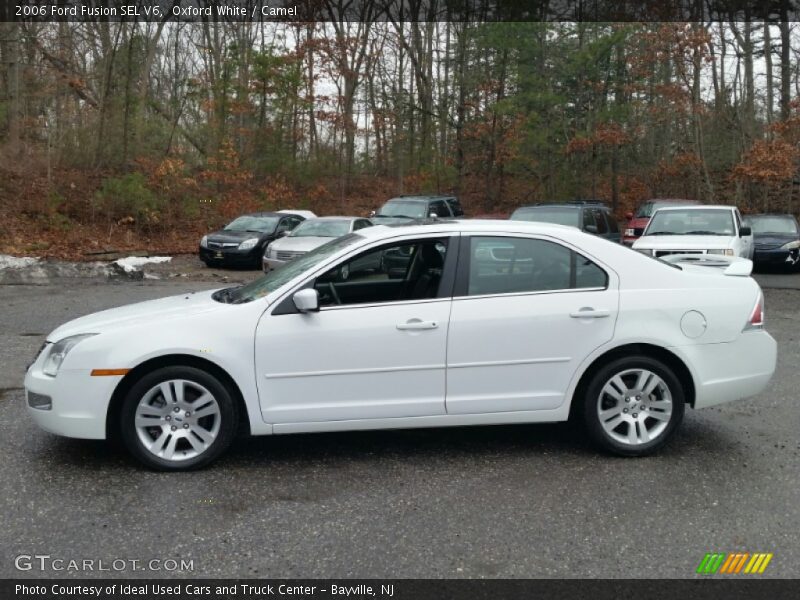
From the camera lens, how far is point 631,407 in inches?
199

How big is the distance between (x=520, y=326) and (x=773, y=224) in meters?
16.6

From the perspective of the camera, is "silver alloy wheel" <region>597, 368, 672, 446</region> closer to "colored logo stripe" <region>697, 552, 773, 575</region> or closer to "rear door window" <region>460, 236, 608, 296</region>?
"rear door window" <region>460, 236, 608, 296</region>

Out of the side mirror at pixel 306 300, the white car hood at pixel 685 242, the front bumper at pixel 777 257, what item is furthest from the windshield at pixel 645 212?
the side mirror at pixel 306 300

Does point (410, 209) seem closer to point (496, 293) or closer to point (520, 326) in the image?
point (496, 293)

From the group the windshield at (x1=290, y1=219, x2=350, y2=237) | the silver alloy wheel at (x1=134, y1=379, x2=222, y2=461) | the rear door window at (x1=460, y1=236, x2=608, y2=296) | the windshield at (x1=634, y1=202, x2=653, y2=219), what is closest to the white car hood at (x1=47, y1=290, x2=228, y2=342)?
the silver alloy wheel at (x1=134, y1=379, x2=222, y2=461)

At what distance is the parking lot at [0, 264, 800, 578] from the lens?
3.68 metres

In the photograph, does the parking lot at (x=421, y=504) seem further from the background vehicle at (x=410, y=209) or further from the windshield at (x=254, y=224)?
the windshield at (x=254, y=224)

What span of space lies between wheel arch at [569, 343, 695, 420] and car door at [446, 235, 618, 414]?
14 centimetres

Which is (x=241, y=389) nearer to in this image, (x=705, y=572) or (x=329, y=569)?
(x=329, y=569)

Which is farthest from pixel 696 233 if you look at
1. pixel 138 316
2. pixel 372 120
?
pixel 372 120

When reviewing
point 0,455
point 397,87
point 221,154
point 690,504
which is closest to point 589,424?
point 690,504

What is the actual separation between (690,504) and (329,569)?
84.0 inches

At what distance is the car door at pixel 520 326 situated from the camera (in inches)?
192

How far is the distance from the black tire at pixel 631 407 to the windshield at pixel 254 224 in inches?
628
